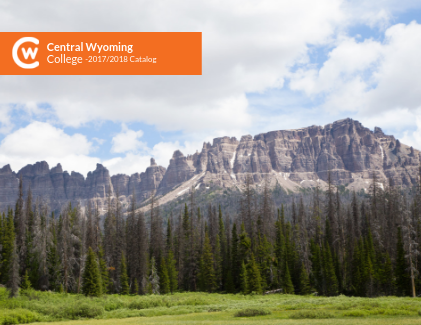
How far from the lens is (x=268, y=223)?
68.8 m

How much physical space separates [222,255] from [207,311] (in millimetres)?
38106

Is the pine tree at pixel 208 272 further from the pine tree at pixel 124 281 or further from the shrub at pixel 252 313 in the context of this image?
the shrub at pixel 252 313

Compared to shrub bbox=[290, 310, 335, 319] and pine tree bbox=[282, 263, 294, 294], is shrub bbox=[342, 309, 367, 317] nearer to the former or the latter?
shrub bbox=[290, 310, 335, 319]

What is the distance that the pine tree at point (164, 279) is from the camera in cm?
6266

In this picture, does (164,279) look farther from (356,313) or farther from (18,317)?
(356,313)

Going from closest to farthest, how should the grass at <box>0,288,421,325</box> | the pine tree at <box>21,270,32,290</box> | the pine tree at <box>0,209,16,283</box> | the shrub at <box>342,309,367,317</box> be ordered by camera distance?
1. the grass at <box>0,288,421,325</box>
2. the shrub at <box>342,309,367,317</box>
3. the pine tree at <box>21,270,32,290</box>
4. the pine tree at <box>0,209,16,283</box>

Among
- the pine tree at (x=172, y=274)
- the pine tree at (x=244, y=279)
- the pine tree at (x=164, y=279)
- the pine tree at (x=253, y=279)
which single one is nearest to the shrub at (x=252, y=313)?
the pine tree at (x=253, y=279)

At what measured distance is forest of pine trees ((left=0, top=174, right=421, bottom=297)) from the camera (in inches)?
2200

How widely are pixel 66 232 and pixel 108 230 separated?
1141 centimetres

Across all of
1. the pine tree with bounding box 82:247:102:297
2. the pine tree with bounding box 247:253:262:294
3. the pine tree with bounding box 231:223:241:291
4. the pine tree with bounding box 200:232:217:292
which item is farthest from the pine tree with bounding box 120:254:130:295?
the pine tree with bounding box 247:253:262:294

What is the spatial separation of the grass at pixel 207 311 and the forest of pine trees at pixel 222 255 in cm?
734

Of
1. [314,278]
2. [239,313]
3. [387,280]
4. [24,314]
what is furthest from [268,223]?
[24,314]

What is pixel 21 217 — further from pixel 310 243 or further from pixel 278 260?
pixel 310 243

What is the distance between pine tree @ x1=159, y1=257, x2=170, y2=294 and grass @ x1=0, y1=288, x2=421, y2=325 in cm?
1404
